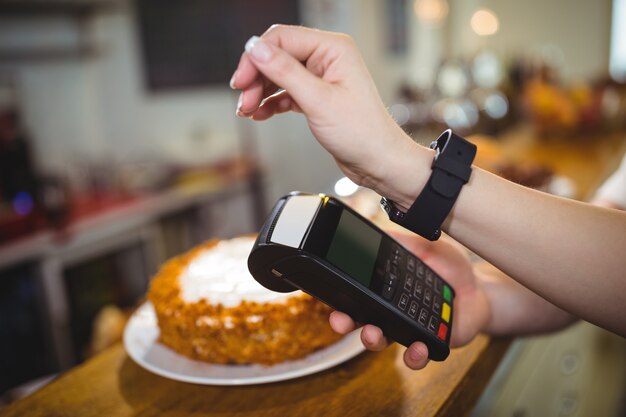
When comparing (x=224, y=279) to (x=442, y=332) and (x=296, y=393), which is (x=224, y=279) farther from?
(x=442, y=332)

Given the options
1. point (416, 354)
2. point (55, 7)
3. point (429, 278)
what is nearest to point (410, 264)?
point (429, 278)

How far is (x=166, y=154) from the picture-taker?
3672 millimetres

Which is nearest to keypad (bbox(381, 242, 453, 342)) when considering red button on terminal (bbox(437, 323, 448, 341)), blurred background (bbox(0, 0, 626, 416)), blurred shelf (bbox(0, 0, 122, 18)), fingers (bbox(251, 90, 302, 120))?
red button on terminal (bbox(437, 323, 448, 341))

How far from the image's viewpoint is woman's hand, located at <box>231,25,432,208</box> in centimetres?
54

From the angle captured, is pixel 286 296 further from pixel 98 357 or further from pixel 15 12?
pixel 15 12

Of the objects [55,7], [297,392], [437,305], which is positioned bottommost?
[297,392]

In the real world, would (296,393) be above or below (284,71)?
below

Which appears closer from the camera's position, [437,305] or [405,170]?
[405,170]

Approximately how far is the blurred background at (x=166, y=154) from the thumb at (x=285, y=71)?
78 cm

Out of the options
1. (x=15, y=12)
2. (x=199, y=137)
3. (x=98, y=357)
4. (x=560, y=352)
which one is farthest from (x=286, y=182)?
(x=98, y=357)

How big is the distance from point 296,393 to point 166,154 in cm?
321

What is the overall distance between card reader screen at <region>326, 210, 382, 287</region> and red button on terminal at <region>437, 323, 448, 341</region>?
115 millimetres

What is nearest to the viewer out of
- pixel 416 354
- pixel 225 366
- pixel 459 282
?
pixel 416 354

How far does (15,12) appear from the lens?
282 cm
